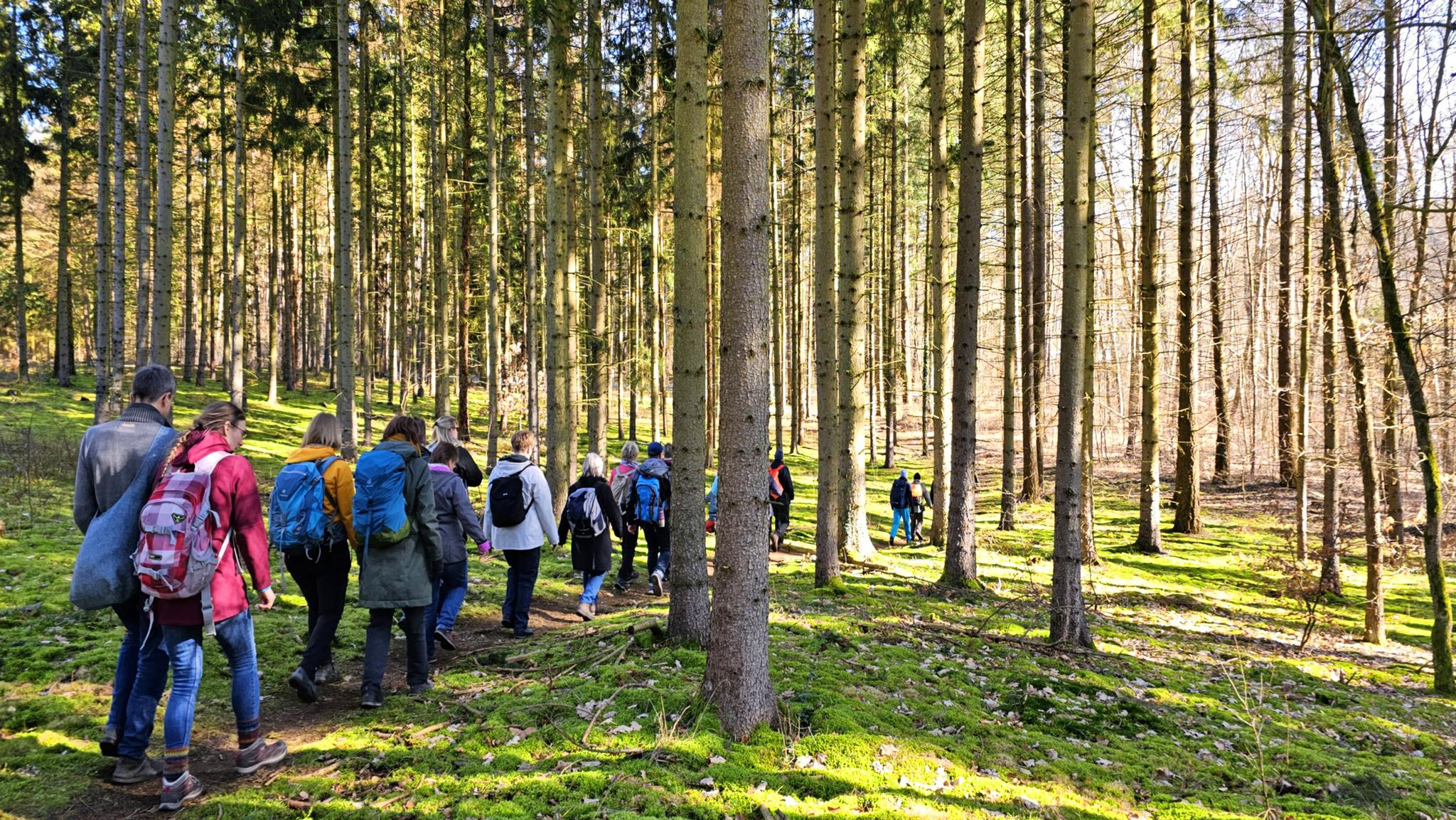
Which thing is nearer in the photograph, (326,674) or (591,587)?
(326,674)

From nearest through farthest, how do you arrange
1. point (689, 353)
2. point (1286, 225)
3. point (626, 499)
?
point (689, 353) → point (626, 499) → point (1286, 225)

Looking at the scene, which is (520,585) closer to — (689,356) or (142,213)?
(689,356)

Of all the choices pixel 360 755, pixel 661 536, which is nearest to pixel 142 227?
pixel 661 536

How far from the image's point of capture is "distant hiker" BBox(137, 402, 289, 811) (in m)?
4.00

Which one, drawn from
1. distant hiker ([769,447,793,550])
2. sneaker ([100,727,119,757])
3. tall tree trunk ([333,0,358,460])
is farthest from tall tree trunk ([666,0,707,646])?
tall tree trunk ([333,0,358,460])

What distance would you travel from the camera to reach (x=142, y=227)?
47.7 ft

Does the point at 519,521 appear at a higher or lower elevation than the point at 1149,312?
lower

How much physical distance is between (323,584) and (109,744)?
63.5 inches

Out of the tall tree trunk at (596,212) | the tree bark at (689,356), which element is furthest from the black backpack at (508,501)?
the tall tree trunk at (596,212)

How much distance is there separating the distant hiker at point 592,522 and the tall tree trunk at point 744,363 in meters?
3.63

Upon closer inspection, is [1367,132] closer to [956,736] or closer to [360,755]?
[956,736]

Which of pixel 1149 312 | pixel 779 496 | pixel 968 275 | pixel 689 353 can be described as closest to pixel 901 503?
pixel 779 496

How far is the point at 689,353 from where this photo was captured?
677 cm

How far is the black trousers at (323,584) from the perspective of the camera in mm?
5789
